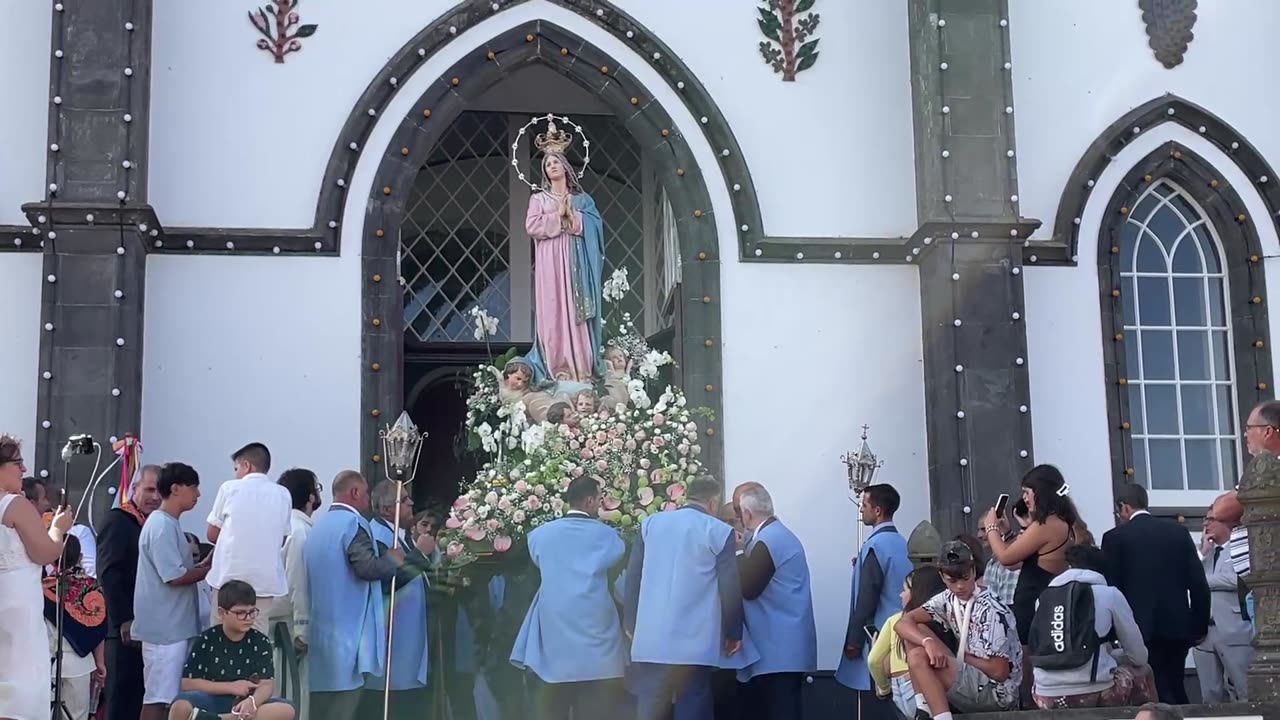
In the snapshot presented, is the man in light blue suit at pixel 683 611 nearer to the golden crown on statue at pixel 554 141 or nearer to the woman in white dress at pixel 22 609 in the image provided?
the woman in white dress at pixel 22 609

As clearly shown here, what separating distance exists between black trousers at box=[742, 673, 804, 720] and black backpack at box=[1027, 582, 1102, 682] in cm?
208

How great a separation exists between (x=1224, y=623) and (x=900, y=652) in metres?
2.40

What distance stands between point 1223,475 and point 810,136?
160 inches

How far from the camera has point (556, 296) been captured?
1295cm

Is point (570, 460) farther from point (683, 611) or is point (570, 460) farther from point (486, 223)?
point (486, 223)

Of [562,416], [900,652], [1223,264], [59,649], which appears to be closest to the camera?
[900,652]

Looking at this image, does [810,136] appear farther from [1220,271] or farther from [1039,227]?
[1220,271]

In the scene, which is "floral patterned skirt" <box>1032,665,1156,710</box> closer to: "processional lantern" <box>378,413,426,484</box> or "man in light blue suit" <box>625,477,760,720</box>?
"man in light blue suit" <box>625,477,760,720</box>

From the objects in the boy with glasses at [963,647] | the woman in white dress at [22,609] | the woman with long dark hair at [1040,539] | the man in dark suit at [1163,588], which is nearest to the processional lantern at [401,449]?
the woman in white dress at [22,609]

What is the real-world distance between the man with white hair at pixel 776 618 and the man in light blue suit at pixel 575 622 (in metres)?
0.75

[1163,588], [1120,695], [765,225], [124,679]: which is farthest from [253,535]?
[765,225]

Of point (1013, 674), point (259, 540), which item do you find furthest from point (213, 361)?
point (1013, 674)

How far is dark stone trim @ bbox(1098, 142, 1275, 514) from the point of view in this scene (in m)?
13.3

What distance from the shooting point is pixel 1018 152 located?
13.5 m
